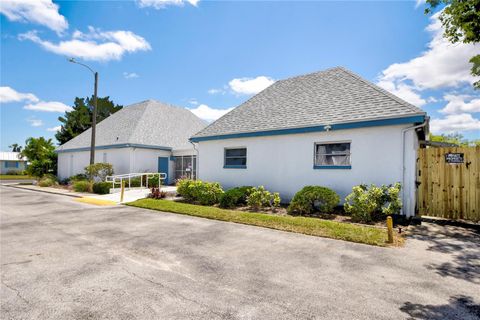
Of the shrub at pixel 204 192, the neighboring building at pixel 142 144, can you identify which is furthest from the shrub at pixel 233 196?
the neighboring building at pixel 142 144

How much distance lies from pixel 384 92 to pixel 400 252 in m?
7.89

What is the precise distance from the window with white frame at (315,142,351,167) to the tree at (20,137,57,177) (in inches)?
1263

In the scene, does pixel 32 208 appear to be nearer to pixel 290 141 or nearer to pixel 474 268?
pixel 290 141

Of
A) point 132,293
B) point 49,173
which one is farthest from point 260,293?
point 49,173

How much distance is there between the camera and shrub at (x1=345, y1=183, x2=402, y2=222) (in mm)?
9008

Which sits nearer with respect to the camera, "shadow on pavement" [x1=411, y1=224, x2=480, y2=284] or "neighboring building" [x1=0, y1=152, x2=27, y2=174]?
"shadow on pavement" [x1=411, y1=224, x2=480, y2=284]

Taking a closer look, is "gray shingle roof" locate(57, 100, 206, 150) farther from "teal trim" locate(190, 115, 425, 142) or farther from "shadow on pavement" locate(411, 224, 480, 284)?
"shadow on pavement" locate(411, 224, 480, 284)

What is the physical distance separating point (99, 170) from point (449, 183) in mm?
23088

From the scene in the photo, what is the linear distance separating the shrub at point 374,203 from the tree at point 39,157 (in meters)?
34.1

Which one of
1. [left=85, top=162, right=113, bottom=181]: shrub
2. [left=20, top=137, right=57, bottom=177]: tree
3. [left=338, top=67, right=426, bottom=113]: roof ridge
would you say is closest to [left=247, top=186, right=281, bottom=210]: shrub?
[left=338, top=67, right=426, bottom=113]: roof ridge

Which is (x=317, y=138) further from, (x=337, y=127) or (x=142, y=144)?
(x=142, y=144)

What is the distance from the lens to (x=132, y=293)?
410 centimetres

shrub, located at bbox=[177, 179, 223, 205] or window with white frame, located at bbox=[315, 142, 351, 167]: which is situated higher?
window with white frame, located at bbox=[315, 142, 351, 167]

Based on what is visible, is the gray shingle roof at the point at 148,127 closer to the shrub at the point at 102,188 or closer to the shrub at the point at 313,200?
the shrub at the point at 102,188
